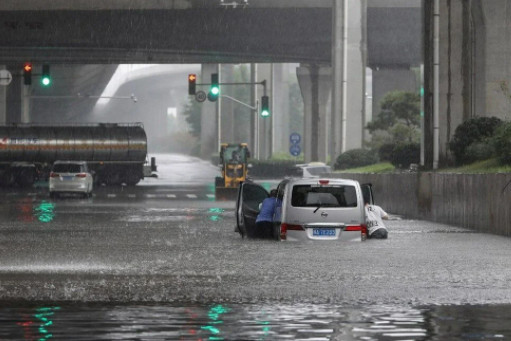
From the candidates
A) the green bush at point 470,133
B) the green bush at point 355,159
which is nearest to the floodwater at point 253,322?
the green bush at point 470,133

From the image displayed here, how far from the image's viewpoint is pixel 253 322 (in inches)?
527

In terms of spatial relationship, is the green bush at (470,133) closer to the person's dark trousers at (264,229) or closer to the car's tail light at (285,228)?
the person's dark trousers at (264,229)

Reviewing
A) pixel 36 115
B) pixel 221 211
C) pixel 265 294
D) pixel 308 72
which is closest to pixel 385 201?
pixel 221 211

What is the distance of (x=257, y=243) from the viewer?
27.1 meters

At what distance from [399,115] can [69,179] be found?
61.6ft

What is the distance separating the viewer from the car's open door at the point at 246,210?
96.6ft

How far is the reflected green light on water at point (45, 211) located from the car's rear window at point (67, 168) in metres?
6.14

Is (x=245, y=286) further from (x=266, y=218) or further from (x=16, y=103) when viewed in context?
(x=16, y=103)

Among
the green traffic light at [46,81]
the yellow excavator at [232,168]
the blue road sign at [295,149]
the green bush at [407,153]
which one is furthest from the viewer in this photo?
the blue road sign at [295,149]

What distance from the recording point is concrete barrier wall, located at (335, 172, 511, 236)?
3003 cm

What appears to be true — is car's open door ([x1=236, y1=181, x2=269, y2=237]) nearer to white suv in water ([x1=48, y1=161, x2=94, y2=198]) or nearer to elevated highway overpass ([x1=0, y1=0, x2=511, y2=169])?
white suv in water ([x1=48, y1=161, x2=94, y2=198])

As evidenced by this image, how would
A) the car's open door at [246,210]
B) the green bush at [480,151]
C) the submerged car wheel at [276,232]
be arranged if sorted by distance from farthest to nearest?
the green bush at [480,151] → the car's open door at [246,210] → the submerged car wheel at [276,232]

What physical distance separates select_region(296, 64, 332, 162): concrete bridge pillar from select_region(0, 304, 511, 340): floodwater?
79548mm

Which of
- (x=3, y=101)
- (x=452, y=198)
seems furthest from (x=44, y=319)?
(x=3, y=101)
